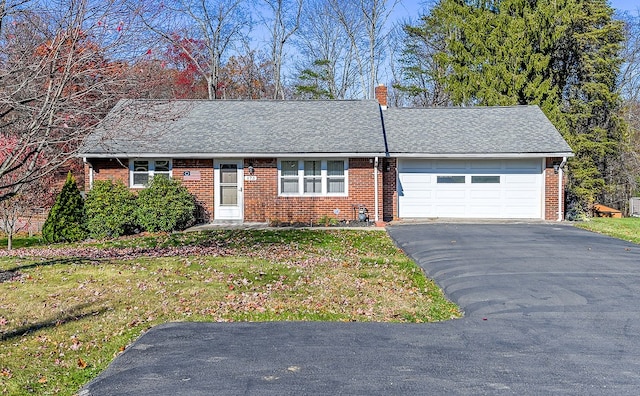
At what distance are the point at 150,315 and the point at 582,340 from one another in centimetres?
521

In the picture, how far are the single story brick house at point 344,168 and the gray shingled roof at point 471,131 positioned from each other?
0.22 ft

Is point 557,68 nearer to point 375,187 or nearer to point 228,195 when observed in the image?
point 375,187

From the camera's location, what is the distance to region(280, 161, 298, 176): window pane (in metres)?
18.7

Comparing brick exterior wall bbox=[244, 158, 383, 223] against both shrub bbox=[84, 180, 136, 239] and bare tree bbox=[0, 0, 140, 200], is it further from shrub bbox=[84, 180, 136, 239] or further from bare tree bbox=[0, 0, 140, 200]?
bare tree bbox=[0, 0, 140, 200]

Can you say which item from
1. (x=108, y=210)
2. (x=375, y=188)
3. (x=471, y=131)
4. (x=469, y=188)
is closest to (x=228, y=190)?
(x=108, y=210)

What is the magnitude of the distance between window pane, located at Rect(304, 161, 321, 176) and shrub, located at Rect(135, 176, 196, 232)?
4.04m

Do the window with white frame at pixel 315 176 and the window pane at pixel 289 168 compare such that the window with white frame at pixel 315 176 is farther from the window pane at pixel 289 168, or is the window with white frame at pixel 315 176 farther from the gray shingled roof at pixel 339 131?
the gray shingled roof at pixel 339 131

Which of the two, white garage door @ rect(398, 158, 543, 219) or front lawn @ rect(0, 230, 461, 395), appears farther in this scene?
white garage door @ rect(398, 158, 543, 219)

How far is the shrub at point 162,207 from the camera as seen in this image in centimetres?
1700

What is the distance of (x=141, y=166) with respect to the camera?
18.6 metres

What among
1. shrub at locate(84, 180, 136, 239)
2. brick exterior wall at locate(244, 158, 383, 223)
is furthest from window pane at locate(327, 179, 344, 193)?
shrub at locate(84, 180, 136, 239)

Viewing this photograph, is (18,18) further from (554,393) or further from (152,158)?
(152,158)

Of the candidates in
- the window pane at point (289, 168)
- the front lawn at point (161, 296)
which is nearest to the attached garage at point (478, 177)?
the window pane at point (289, 168)

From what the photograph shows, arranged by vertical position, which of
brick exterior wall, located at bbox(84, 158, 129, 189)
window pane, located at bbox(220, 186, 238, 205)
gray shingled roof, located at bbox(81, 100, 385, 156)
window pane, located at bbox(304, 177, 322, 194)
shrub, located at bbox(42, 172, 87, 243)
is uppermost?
gray shingled roof, located at bbox(81, 100, 385, 156)
